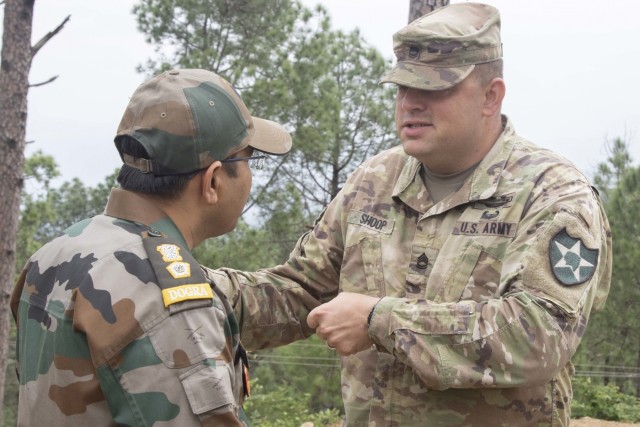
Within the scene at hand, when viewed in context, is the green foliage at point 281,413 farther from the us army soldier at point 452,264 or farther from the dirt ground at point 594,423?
the us army soldier at point 452,264

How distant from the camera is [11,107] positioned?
8.06m

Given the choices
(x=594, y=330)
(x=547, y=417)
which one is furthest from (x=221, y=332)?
(x=594, y=330)

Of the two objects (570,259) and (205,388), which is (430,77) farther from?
(205,388)

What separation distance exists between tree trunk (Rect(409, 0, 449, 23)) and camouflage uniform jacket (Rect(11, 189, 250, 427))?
14.8 feet

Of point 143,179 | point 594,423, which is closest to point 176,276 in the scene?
point 143,179

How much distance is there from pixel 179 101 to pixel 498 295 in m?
1.25

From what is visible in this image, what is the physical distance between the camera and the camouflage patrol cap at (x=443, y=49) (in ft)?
10.1

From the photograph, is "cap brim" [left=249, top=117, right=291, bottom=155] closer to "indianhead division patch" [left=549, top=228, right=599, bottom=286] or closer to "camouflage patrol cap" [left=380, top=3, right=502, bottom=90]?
"camouflage patrol cap" [left=380, top=3, right=502, bottom=90]

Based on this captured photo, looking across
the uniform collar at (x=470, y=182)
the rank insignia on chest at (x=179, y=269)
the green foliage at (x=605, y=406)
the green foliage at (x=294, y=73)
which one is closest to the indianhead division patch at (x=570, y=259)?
the uniform collar at (x=470, y=182)

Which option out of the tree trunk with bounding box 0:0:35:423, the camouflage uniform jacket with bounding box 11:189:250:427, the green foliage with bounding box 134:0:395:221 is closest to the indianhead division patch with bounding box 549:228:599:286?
the camouflage uniform jacket with bounding box 11:189:250:427

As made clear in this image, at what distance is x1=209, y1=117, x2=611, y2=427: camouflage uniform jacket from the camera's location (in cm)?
263

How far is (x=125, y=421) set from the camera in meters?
1.84

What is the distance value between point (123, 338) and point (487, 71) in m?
1.87

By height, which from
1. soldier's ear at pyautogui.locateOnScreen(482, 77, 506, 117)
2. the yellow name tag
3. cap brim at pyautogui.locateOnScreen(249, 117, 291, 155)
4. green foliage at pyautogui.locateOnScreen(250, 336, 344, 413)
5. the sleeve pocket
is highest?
soldier's ear at pyautogui.locateOnScreen(482, 77, 506, 117)
